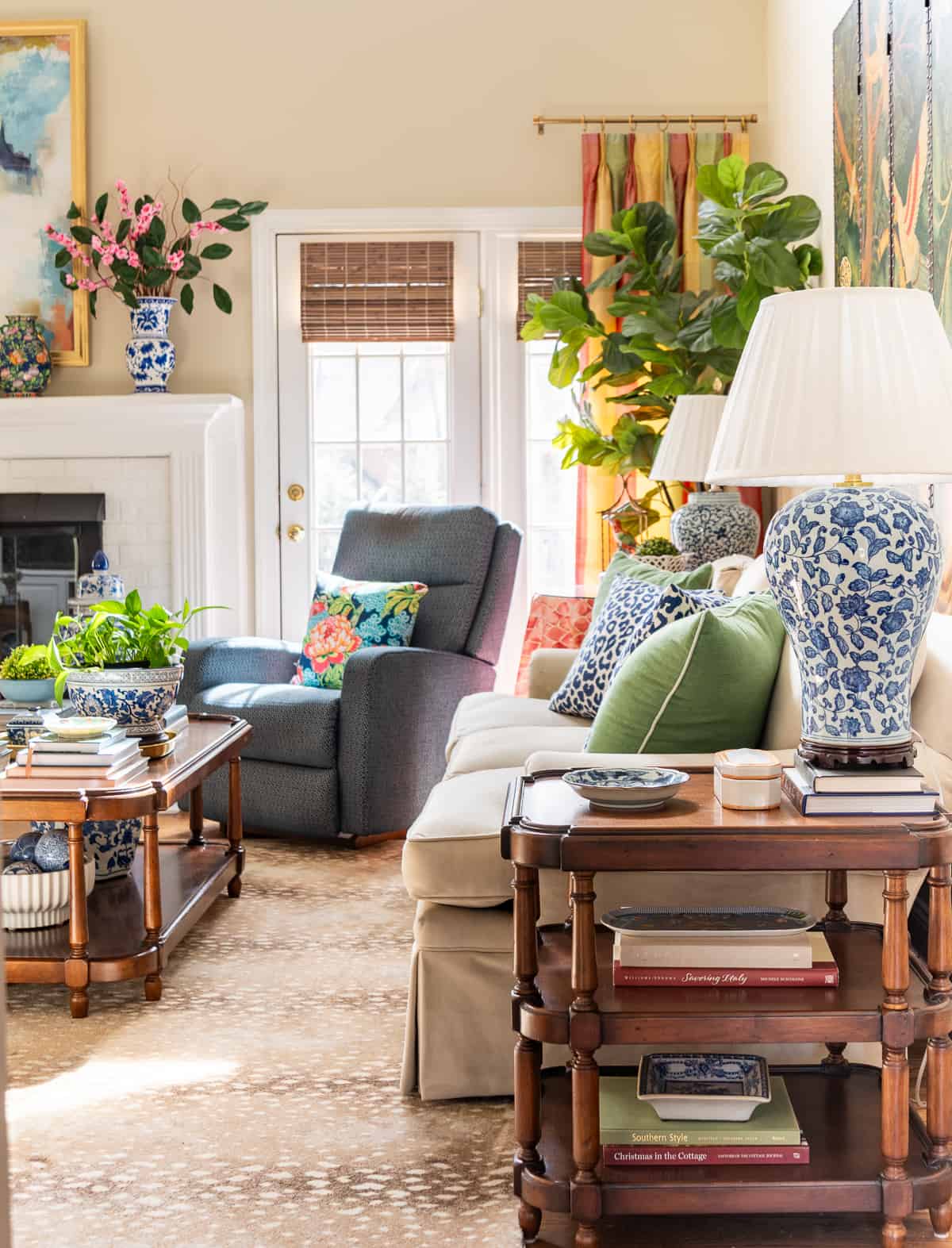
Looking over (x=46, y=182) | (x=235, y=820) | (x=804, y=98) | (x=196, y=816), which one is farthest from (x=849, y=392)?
(x=46, y=182)

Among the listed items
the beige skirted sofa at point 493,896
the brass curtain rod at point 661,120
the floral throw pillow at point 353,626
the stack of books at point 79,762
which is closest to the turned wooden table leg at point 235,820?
the stack of books at point 79,762

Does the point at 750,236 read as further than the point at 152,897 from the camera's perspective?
Yes

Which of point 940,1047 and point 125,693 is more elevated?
point 125,693

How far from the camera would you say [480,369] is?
541 centimetres

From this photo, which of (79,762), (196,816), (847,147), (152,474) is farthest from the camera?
(152,474)

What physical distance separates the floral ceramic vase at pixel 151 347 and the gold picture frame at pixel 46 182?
30cm

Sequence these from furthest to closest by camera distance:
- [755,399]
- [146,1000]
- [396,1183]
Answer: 1. [146,1000]
2. [396,1183]
3. [755,399]

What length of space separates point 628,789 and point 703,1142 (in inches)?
18.6

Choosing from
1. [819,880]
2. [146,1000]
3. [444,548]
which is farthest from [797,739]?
[444,548]

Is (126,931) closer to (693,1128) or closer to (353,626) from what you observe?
(693,1128)

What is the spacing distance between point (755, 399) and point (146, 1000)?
5.95 feet

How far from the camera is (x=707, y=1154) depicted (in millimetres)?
1815

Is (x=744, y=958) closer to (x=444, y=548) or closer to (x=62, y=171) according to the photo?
(x=444, y=548)

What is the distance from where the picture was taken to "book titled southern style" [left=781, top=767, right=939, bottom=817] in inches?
71.9
